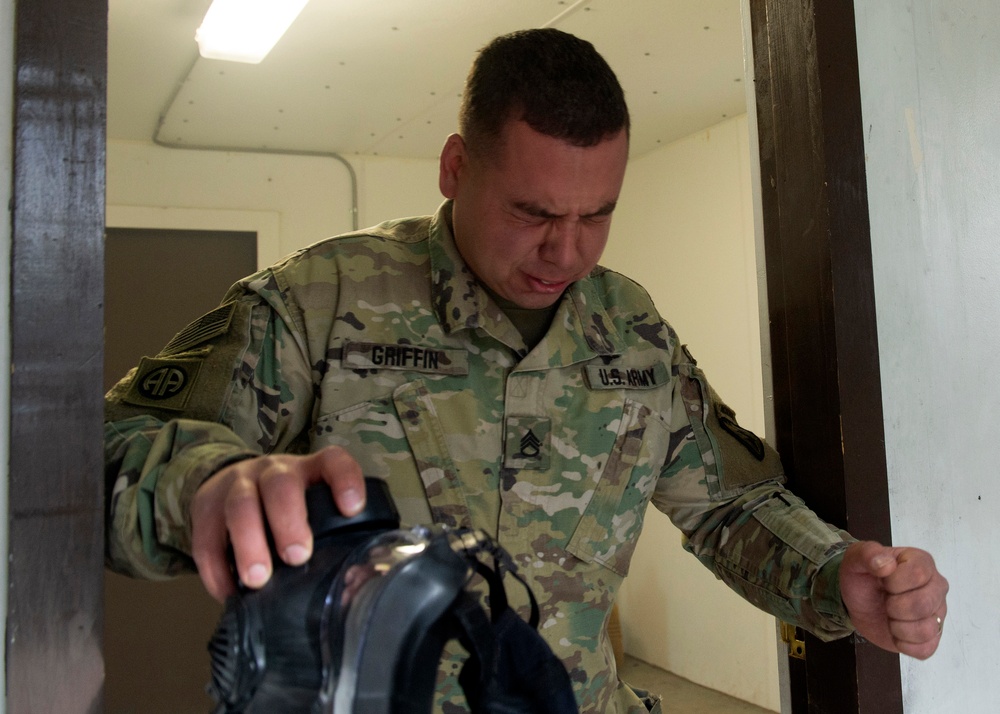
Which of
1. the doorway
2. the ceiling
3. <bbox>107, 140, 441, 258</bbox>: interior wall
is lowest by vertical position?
the doorway

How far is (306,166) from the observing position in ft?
11.6

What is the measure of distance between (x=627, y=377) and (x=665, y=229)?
253 centimetres

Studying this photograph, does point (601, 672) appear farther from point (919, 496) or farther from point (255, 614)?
point (255, 614)

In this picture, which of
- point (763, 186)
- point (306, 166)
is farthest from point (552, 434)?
point (306, 166)

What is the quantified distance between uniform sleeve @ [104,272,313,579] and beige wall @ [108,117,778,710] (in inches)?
95.6

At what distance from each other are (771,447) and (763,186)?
38cm

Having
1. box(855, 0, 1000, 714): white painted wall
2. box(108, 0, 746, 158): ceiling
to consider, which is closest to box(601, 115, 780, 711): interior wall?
box(108, 0, 746, 158): ceiling

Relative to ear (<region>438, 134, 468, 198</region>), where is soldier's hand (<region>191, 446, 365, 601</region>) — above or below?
below

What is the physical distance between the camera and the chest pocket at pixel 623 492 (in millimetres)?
1126

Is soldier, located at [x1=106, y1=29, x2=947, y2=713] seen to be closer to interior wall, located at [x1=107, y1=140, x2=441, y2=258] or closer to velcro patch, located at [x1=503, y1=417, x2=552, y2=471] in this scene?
velcro patch, located at [x1=503, y1=417, x2=552, y2=471]

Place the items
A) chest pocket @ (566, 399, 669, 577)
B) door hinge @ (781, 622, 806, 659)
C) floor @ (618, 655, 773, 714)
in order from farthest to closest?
floor @ (618, 655, 773, 714)
door hinge @ (781, 622, 806, 659)
chest pocket @ (566, 399, 669, 577)

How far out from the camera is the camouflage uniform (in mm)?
1037

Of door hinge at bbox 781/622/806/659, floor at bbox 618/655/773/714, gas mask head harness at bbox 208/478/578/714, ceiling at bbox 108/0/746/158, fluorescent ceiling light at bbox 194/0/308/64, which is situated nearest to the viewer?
gas mask head harness at bbox 208/478/578/714

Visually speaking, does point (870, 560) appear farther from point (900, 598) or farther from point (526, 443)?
point (526, 443)
